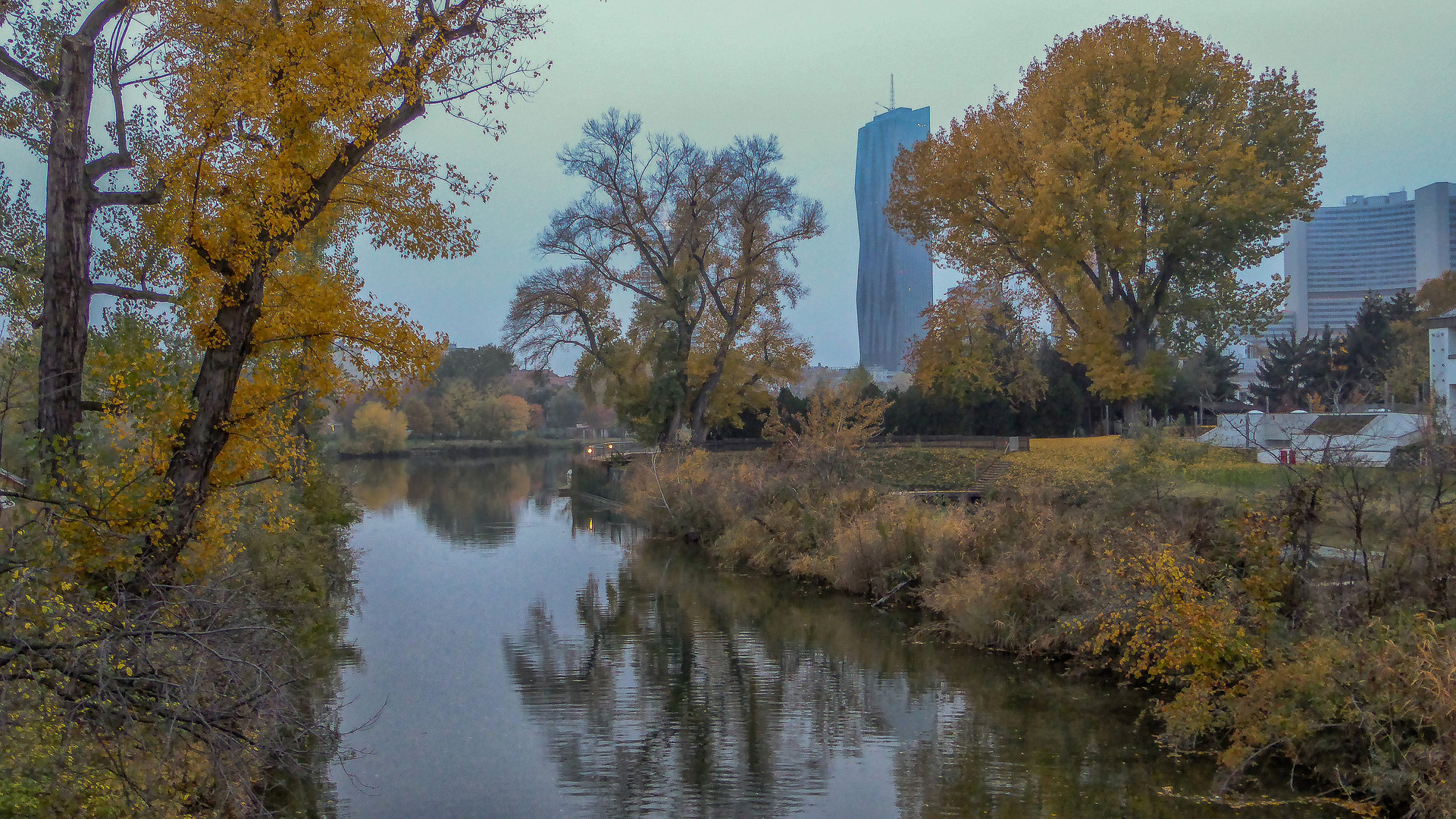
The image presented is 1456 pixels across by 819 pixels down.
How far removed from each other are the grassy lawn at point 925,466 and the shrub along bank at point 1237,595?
8.69 meters

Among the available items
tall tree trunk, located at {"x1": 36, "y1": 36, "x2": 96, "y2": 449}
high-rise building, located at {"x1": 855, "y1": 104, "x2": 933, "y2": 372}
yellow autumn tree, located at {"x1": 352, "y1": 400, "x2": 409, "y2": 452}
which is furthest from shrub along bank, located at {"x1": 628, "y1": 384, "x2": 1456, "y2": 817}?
high-rise building, located at {"x1": 855, "y1": 104, "x2": 933, "y2": 372}

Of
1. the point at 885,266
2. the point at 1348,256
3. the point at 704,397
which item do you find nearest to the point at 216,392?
the point at 704,397

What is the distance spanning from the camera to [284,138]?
9219 mm

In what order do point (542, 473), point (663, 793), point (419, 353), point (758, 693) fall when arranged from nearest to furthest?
point (419, 353) < point (663, 793) < point (758, 693) < point (542, 473)

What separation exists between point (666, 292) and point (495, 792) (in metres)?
30.9

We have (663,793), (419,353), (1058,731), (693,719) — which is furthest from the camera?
(693,719)

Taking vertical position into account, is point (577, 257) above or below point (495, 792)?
above

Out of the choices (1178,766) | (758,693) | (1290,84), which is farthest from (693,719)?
(1290,84)

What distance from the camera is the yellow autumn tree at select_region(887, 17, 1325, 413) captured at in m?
26.0

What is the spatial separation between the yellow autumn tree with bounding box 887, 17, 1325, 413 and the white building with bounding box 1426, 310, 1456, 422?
9.68 metres

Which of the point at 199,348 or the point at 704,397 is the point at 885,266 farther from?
the point at 199,348

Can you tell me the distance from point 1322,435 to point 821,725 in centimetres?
790

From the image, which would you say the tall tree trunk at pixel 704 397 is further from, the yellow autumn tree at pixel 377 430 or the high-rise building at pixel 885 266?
the high-rise building at pixel 885 266

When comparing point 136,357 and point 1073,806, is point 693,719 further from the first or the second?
point 136,357
